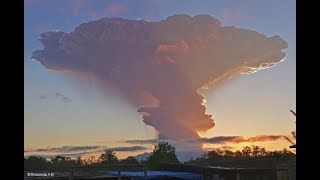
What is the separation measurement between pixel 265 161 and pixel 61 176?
489cm

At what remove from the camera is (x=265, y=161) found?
10156 millimetres

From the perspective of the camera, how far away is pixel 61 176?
737 cm
